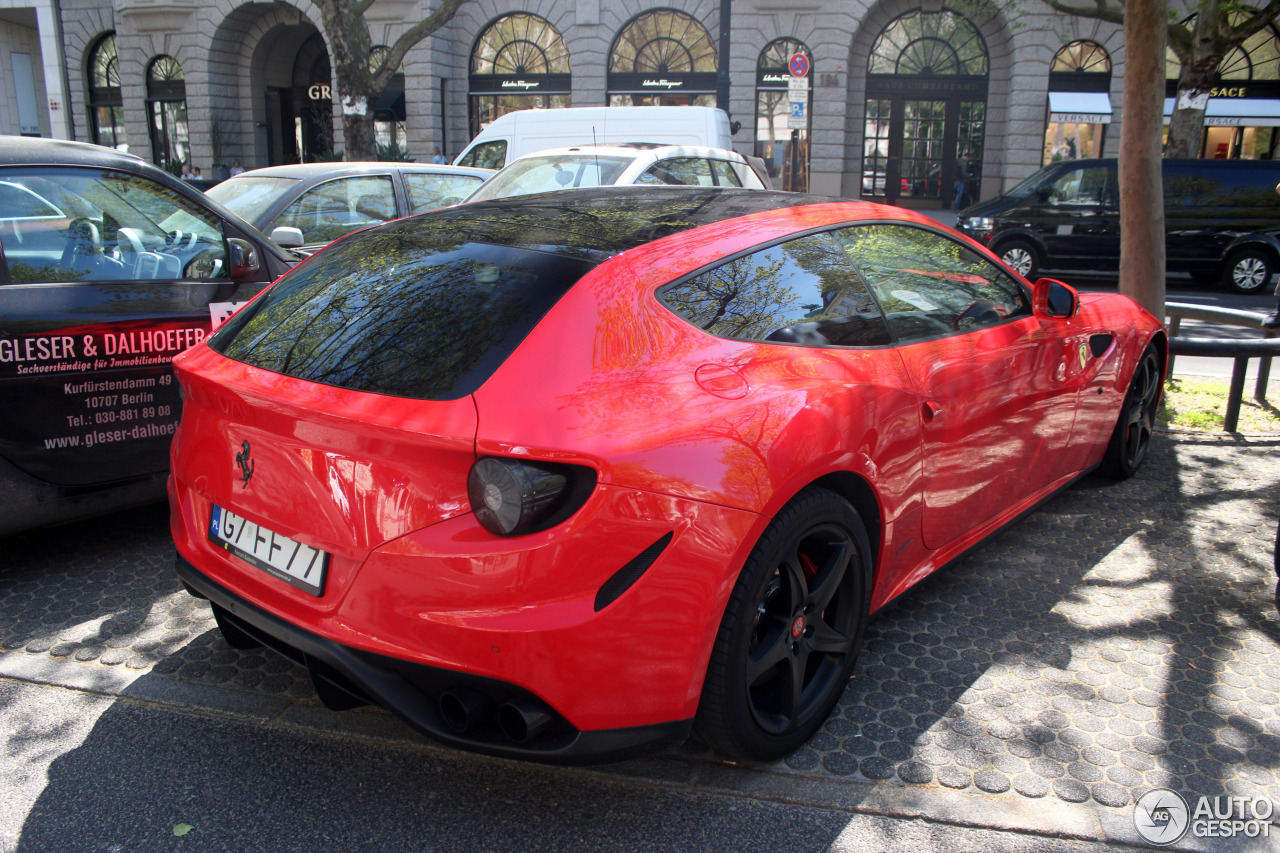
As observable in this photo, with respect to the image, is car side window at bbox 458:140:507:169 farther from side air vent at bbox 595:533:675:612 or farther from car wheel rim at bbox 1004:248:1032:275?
side air vent at bbox 595:533:675:612

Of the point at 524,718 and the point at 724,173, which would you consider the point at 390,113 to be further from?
the point at 524,718

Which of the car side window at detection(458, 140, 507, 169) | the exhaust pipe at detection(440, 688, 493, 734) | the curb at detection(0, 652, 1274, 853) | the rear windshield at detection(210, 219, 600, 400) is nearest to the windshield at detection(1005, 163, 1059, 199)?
the car side window at detection(458, 140, 507, 169)

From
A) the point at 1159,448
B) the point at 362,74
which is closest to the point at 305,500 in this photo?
the point at 1159,448

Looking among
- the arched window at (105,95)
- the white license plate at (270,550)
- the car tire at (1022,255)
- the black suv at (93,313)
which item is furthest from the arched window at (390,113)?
the white license plate at (270,550)

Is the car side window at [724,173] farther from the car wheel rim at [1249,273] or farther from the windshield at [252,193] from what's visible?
the car wheel rim at [1249,273]

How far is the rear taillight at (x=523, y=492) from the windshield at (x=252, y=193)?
544cm

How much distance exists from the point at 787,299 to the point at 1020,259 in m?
14.3

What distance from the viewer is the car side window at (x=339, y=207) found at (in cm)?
718

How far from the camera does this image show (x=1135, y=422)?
512cm

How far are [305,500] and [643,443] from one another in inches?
32.7

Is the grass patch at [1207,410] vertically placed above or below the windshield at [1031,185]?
below

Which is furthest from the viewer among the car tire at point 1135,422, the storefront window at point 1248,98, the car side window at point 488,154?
the storefront window at point 1248,98

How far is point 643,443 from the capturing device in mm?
2242

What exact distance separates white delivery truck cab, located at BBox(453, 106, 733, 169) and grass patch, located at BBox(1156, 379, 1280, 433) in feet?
23.5
